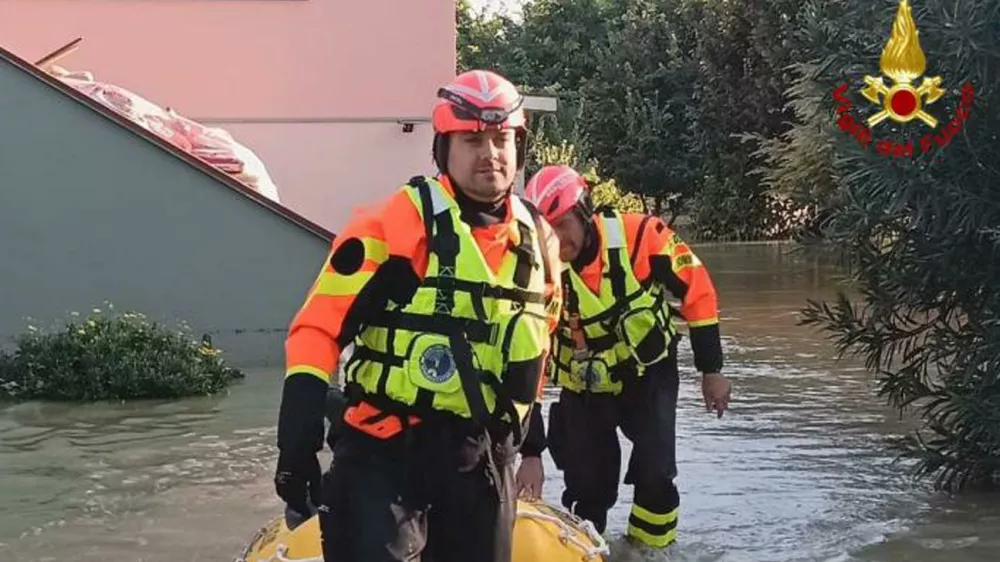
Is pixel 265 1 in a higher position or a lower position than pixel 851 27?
higher

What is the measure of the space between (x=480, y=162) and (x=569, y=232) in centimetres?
213

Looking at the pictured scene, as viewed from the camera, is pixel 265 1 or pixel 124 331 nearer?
pixel 124 331

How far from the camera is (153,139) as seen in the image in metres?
13.2

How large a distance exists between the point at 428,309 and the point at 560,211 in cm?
222

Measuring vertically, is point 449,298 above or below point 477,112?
below

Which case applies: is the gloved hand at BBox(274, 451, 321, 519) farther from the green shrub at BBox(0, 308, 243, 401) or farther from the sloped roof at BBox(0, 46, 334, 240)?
the sloped roof at BBox(0, 46, 334, 240)

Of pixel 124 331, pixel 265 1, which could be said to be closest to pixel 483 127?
pixel 124 331

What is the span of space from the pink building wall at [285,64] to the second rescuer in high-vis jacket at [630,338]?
12.3m

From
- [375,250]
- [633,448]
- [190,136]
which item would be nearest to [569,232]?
[633,448]

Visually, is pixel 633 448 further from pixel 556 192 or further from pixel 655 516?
pixel 556 192

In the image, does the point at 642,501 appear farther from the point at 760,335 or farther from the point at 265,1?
the point at 265,1

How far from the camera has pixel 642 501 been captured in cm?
658

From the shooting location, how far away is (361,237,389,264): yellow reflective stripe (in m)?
3.87

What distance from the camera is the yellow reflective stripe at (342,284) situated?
12.6 feet
